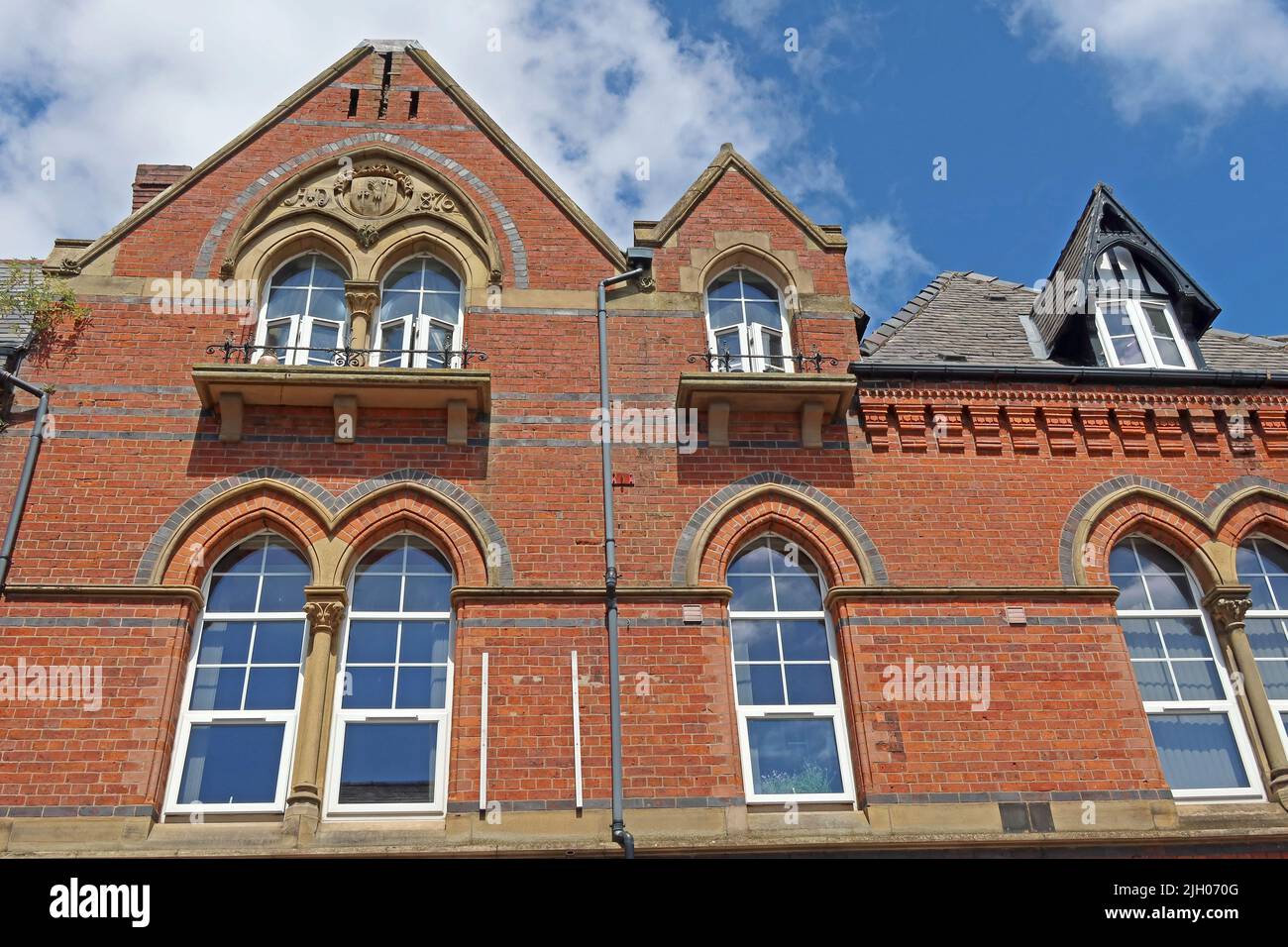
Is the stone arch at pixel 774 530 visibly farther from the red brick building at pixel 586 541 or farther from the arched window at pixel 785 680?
the arched window at pixel 785 680

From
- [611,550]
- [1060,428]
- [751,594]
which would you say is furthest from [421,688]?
[1060,428]

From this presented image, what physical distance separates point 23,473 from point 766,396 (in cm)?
710

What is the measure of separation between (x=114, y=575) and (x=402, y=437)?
2850 mm

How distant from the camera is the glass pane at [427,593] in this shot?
1058 centimetres

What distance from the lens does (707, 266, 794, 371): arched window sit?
12430 mm

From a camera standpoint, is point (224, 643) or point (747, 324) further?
point (747, 324)

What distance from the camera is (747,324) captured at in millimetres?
12797

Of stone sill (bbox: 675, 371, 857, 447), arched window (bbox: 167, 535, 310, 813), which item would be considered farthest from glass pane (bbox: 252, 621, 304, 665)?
stone sill (bbox: 675, 371, 857, 447)

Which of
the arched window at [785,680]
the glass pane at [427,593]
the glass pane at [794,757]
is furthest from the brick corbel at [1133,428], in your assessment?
the glass pane at [427,593]

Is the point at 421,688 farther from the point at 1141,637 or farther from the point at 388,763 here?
the point at 1141,637

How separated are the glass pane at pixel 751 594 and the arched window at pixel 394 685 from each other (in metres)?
2.67

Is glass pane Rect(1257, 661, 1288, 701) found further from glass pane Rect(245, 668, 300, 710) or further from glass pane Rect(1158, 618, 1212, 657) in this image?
glass pane Rect(245, 668, 300, 710)
